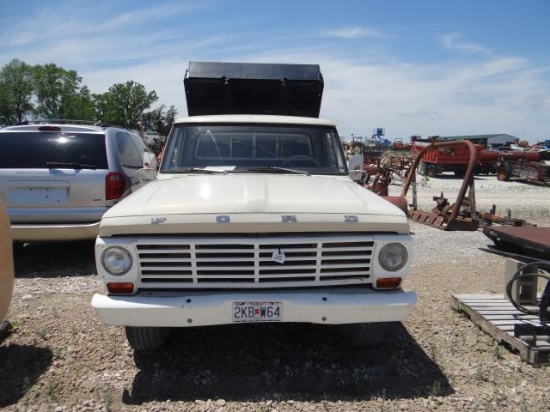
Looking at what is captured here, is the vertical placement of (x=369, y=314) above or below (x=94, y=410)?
above

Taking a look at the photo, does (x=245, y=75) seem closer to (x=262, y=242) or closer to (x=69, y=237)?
(x=69, y=237)

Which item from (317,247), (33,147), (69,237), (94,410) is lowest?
(94,410)

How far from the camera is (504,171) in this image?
916 inches

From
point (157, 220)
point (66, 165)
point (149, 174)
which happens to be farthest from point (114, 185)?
point (157, 220)

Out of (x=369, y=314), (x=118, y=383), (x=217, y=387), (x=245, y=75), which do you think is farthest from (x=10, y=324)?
(x=245, y=75)

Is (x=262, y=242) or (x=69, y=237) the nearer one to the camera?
(x=262, y=242)

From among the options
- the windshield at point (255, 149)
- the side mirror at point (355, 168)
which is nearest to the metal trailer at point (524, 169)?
the side mirror at point (355, 168)

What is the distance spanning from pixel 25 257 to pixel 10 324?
269cm

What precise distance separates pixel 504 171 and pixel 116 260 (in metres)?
24.4

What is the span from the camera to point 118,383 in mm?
3217

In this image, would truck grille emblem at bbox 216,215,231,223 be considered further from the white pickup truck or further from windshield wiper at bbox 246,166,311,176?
windshield wiper at bbox 246,166,311,176

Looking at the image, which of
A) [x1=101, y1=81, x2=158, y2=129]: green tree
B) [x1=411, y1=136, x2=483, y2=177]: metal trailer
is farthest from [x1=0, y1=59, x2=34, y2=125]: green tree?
[x1=411, y1=136, x2=483, y2=177]: metal trailer

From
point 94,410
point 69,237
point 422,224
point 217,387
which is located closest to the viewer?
point 94,410

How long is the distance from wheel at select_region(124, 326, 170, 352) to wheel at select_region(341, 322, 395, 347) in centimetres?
152
